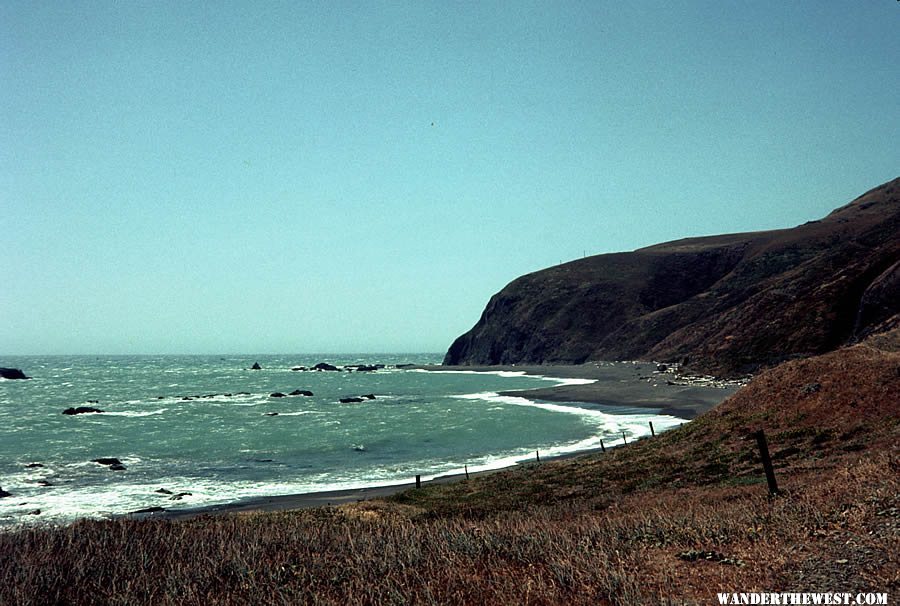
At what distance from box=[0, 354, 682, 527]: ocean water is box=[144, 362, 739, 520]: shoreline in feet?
6.04

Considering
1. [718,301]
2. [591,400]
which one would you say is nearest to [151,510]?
[591,400]

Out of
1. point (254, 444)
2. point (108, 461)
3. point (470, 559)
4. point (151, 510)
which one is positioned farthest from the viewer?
point (254, 444)

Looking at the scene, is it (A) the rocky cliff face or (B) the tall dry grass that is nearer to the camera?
(B) the tall dry grass

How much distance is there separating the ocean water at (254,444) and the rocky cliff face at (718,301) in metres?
28.5

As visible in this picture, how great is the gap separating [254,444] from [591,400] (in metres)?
41.7

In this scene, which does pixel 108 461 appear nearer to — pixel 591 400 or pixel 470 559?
pixel 470 559

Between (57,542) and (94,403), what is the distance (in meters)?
88.6

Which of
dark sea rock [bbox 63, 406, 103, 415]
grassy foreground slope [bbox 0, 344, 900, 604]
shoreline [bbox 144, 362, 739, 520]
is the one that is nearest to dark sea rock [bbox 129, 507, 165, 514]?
shoreline [bbox 144, 362, 739, 520]

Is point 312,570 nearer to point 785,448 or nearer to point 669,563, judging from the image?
point 669,563

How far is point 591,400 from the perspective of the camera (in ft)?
244

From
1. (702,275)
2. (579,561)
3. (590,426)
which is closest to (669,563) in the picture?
(579,561)

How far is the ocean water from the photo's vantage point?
3369 cm

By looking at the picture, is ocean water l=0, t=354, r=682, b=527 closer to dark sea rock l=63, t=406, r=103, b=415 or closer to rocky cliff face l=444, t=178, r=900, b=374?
dark sea rock l=63, t=406, r=103, b=415

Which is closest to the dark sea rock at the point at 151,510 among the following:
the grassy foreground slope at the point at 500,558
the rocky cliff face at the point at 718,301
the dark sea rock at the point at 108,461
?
the dark sea rock at the point at 108,461
